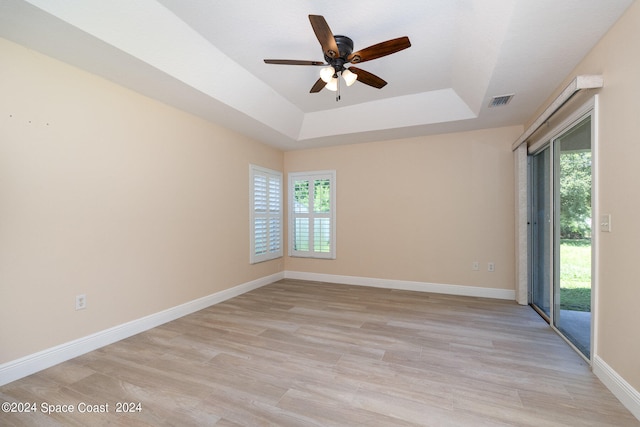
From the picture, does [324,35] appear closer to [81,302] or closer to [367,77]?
[367,77]

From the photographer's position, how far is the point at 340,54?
2252 millimetres

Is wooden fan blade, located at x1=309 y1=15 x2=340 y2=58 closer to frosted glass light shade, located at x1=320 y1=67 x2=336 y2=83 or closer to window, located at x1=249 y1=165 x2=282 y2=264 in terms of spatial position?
frosted glass light shade, located at x1=320 y1=67 x2=336 y2=83

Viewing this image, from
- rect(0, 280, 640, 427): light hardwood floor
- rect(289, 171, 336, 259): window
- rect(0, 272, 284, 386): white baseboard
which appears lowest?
rect(0, 280, 640, 427): light hardwood floor

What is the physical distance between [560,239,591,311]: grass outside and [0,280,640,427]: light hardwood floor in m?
0.42

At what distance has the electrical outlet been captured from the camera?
7.89 ft

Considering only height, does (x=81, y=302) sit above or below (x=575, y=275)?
below

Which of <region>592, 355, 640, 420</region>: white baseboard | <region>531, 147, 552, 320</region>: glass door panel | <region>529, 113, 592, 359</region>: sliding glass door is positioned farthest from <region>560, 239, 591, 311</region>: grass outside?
<region>592, 355, 640, 420</region>: white baseboard

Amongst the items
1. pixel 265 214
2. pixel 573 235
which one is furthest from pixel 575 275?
pixel 265 214

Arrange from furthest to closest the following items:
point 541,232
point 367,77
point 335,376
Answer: point 541,232
point 367,77
point 335,376

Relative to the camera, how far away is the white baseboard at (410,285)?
4.03m

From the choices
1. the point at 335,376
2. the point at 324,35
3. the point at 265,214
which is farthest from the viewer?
the point at 265,214

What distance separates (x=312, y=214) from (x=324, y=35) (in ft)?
11.5

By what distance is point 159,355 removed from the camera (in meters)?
2.38

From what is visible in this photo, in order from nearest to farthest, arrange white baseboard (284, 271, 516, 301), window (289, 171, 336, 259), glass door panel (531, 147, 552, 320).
A: glass door panel (531, 147, 552, 320) → white baseboard (284, 271, 516, 301) → window (289, 171, 336, 259)
